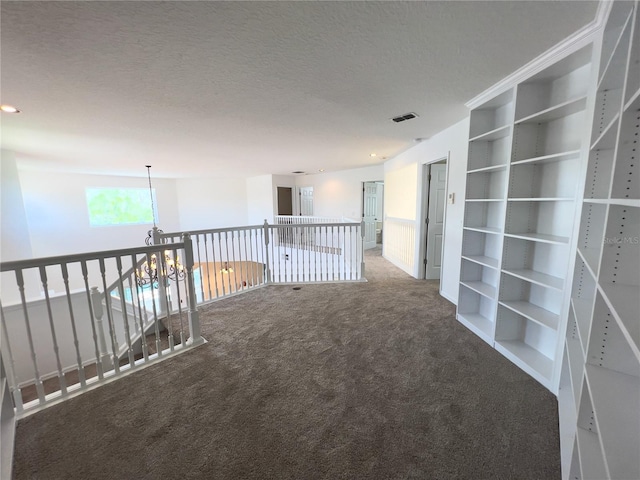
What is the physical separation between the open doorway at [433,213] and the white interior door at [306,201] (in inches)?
195

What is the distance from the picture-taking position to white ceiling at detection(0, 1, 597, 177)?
1363mm

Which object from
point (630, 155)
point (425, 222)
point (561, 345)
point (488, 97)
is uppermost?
point (488, 97)

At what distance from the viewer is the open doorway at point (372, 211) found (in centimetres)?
747

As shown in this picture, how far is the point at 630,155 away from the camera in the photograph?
0.99m

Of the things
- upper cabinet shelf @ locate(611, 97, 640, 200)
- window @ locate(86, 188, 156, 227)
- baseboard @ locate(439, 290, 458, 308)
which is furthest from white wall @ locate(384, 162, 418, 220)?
window @ locate(86, 188, 156, 227)

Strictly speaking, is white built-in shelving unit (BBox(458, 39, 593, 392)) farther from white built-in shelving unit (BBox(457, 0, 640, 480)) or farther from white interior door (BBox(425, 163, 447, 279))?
white interior door (BBox(425, 163, 447, 279))

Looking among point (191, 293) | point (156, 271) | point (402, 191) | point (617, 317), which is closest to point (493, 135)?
point (617, 317)

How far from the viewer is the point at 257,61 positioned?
1.81 meters

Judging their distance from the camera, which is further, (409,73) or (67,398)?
(409,73)

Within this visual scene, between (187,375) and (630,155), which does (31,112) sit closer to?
(187,375)

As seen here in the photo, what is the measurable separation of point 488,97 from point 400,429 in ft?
9.40

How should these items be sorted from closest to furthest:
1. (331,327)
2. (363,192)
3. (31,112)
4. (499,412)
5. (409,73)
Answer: (499,412) < (409,73) < (31,112) < (331,327) < (363,192)

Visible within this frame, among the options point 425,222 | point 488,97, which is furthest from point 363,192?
point 488,97

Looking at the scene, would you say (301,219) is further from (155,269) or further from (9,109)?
(9,109)
